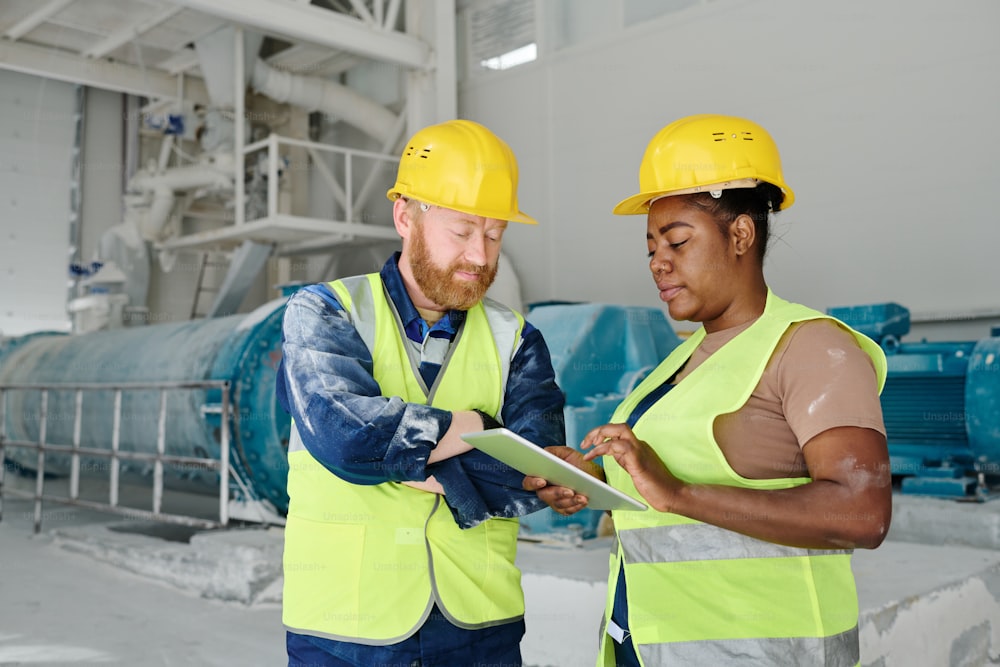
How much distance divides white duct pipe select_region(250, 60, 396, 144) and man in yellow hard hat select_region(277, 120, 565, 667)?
8655 mm

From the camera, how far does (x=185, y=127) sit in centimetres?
1082

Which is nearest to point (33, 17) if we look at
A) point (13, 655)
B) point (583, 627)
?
point (13, 655)

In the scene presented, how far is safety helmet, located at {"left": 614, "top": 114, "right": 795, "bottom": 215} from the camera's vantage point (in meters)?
1.54

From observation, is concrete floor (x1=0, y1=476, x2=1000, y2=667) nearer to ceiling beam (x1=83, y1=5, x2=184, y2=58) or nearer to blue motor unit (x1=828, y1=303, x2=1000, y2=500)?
blue motor unit (x1=828, y1=303, x2=1000, y2=500)

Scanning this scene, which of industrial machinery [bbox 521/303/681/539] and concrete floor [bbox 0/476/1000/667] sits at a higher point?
industrial machinery [bbox 521/303/681/539]

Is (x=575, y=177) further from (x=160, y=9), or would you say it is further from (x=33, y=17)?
(x=33, y=17)

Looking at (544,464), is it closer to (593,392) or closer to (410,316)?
(410,316)

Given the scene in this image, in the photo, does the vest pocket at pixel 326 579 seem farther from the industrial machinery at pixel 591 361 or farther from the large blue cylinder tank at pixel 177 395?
the large blue cylinder tank at pixel 177 395

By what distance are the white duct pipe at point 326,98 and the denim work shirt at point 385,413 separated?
8.72 metres

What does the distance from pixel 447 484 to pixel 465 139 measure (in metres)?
0.72

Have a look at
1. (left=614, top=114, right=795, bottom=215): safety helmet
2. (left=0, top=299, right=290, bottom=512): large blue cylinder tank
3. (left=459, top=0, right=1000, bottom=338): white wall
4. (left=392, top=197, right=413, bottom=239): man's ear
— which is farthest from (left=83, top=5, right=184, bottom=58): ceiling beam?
(left=614, top=114, right=795, bottom=215): safety helmet

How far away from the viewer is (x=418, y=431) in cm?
153

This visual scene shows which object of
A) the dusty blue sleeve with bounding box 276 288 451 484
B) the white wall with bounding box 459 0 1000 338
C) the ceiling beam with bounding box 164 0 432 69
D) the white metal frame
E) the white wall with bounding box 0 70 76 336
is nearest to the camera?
the dusty blue sleeve with bounding box 276 288 451 484

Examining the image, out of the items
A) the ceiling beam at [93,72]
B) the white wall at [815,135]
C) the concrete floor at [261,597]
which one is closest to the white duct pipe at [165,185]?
the ceiling beam at [93,72]
